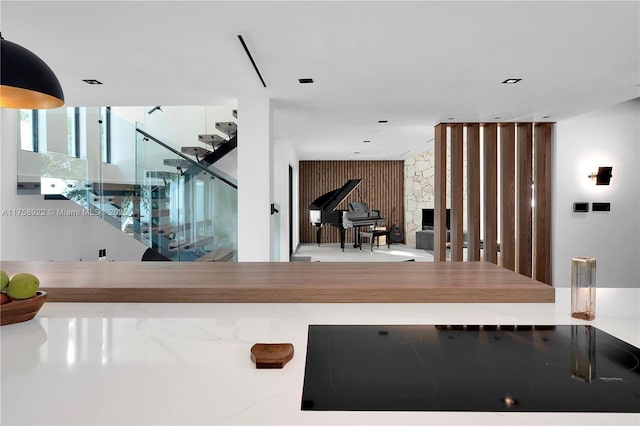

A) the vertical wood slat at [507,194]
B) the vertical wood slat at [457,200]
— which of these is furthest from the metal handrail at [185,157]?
the vertical wood slat at [507,194]

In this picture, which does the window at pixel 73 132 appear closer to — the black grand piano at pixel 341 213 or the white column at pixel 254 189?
the white column at pixel 254 189

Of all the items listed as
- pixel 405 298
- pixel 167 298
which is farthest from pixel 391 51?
pixel 167 298

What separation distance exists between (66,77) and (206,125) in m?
3.21

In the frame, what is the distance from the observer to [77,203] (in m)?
5.69

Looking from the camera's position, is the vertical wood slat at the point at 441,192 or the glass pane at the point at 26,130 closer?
the glass pane at the point at 26,130

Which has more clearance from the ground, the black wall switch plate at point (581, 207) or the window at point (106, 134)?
the window at point (106, 134)

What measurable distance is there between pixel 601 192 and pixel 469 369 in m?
6.88

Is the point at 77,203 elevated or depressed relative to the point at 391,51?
depressed

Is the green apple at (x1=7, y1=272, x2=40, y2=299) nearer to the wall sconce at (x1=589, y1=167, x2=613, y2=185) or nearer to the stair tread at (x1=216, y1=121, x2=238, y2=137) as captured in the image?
the stair tread at (x1=216, y1=121, x2=238, y2=137)

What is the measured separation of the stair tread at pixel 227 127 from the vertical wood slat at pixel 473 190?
12.9ft

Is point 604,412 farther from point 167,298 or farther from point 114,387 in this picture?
point 167,298

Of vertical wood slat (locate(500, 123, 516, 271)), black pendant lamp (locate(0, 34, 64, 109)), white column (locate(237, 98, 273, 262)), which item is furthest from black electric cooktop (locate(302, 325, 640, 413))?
vertical wood slat (locate(500, 123, 516, 271))

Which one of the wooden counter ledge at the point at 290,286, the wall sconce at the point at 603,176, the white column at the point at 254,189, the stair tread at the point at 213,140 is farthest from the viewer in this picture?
the stair tread at the point at 213,140

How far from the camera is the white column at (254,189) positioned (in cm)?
461
